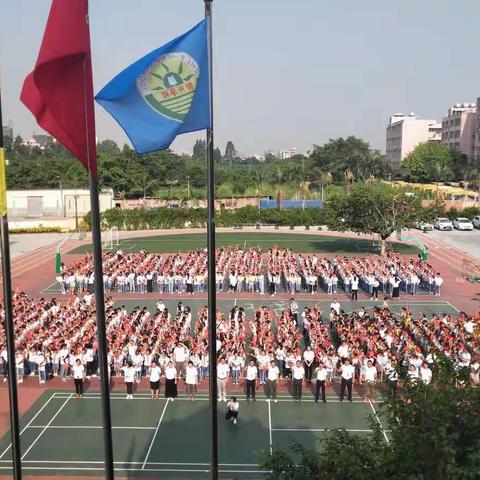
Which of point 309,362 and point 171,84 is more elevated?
point 171,84

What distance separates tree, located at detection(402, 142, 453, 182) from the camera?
87625 mm

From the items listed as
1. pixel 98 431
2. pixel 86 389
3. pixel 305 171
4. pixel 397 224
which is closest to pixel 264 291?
pixel 397 224

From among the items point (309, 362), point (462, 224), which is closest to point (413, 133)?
point (462, 224)

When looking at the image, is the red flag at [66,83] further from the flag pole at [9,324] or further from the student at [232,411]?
the student at [232,411]

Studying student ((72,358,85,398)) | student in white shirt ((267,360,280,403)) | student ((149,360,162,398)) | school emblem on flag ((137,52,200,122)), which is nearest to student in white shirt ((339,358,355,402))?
student in white shirt ((267,360,280,403))

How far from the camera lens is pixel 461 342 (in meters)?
14.3

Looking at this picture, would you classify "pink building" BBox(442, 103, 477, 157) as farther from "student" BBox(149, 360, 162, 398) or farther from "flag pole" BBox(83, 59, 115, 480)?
"flag pole" BBox(83, 59, 115, 480)

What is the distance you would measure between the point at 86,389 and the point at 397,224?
22697 millimetres

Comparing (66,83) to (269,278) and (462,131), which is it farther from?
(462,131)

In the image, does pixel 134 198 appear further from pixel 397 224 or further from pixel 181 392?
pixel 181 392

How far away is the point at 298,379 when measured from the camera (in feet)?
45.9

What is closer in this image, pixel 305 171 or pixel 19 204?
pixel 19 204

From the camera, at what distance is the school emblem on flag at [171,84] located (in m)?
6.05

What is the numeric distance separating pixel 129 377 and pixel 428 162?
8342cm
